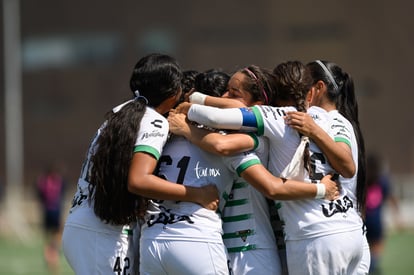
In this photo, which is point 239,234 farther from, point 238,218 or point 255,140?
point 255,140

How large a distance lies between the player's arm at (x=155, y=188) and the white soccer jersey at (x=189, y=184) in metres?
0.05

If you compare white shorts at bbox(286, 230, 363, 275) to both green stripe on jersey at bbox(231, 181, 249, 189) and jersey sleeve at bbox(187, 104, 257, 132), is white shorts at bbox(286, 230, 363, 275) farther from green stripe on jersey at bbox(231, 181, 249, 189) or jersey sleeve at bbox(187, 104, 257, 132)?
jersey sleeve at bbox(187, 104, 257, 132)

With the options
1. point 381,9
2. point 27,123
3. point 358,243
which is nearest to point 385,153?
point 381,9

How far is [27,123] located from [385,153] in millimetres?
14875

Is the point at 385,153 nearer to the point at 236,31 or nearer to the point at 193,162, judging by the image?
the point at 236,31

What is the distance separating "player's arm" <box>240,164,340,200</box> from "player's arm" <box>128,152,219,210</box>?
268 millimetres

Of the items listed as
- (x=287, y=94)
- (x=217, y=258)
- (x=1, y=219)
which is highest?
(x=287, y=94)

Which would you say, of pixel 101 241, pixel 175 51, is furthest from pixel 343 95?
pixel 175 51

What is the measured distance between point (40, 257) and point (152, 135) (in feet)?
50.8

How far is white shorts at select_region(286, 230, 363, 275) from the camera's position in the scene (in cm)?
542

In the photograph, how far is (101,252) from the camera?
5.59m

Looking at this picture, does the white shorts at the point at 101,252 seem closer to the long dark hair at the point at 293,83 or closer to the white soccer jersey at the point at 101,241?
the white soccer jersey at the point at 101,241

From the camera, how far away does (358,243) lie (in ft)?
18.2

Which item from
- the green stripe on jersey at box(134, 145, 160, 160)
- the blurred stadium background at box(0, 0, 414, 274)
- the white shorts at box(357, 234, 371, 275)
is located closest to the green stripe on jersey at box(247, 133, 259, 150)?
the green stripe on jersey at box(134, 145, 160, 160)
